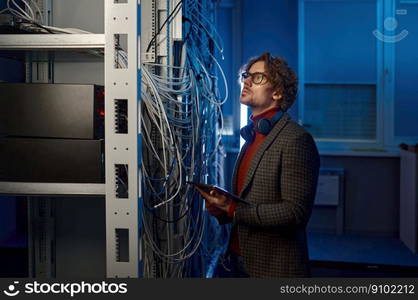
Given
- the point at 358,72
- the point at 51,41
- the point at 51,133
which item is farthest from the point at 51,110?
the point at 358,72

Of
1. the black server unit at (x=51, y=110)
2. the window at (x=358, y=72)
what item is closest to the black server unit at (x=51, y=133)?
the black server unit at (x=51, y=110)

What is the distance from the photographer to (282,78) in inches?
63.9

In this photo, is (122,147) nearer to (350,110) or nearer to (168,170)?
(168,170)

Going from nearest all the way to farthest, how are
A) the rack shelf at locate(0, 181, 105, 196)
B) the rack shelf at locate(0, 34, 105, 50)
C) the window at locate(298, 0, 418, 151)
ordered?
the rack shelf at locate(0, 34, 105, 50) < the rack shelf at locate(0, 181, 105, 196) < the window at locate(298, 0, 418, 151)

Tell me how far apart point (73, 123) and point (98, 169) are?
0.54 ft

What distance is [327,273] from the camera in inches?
130

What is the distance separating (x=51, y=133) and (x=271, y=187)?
71cm

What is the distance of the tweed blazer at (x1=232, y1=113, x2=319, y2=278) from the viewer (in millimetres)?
1452

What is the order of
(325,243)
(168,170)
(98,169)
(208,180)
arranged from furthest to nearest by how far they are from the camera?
(325,243), (208,180), (168,170), (98,169)

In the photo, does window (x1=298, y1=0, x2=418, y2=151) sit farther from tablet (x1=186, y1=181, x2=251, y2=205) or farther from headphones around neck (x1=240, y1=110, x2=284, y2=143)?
tablet (x1=186, y1=181, x2=251, y2=205)

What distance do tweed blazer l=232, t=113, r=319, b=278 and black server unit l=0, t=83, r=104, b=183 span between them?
488 millimetres

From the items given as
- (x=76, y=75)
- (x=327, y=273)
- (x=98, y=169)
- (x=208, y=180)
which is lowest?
(x=327, y=273)

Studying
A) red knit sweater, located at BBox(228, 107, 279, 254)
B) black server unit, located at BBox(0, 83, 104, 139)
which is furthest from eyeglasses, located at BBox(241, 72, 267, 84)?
black server unit, located at BBox(0, 83, 104, 139)

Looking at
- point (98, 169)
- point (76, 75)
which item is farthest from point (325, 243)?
point (98, 169)
